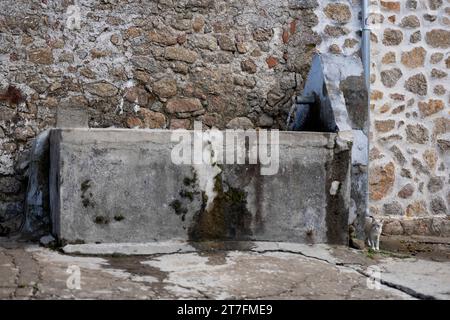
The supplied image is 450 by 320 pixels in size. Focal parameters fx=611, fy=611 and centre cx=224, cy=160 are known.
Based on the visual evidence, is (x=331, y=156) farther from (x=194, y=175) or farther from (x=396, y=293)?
(x=396, y=293)

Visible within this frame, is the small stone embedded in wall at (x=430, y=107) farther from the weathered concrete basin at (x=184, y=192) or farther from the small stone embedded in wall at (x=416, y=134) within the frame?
the weathered concrete basin at (x=184, y=192)

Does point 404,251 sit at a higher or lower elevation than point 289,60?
lower

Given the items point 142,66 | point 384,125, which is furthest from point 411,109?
point 142,66

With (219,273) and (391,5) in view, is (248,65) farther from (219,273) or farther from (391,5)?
(219,273)

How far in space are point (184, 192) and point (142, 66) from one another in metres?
1.72

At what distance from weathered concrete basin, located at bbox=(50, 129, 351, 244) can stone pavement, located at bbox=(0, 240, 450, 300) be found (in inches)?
4.9

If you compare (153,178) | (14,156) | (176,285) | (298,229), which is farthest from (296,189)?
(14,156)

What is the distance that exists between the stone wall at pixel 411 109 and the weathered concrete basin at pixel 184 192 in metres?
1.47

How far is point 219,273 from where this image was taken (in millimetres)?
3461

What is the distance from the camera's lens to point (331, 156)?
172 inches

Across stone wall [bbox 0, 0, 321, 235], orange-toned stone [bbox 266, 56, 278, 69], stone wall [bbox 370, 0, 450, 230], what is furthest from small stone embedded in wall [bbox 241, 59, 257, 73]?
stone wall [bbox 370, 0, 450, 230]

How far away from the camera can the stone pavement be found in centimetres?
302

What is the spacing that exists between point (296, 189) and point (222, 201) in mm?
535

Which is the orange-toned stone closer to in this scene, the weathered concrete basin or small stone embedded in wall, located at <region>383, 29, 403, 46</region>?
small stone embedded in wall, located at <region>383, 29, 403, 46</region>
